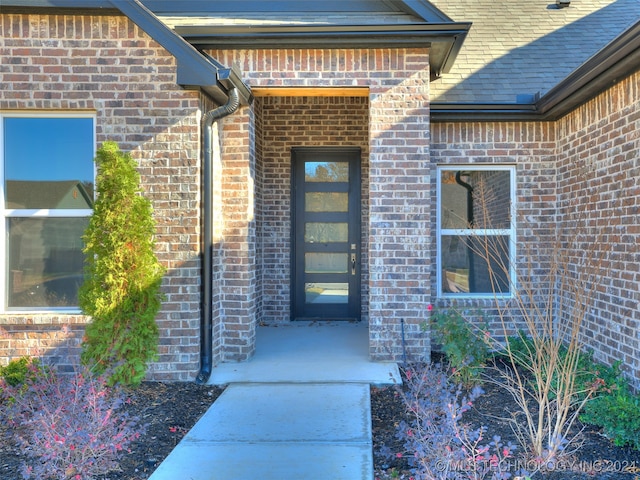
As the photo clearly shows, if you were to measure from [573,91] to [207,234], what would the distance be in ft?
13.6

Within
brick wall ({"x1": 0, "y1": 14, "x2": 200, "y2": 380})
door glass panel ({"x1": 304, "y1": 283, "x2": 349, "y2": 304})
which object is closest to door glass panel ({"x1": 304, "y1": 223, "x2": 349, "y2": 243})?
door glass panel ({"x1": 304, "y1": 283, "x2": 349, "y2": 304})

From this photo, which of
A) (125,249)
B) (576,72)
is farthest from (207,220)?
(576,72)

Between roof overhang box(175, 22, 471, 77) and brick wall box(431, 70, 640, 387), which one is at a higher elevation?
roof overhang box(175, 22, 471, 77)

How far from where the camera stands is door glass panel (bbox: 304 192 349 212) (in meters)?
8.00

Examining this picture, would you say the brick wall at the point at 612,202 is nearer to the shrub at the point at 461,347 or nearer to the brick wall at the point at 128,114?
the shrub at the point at 461,347

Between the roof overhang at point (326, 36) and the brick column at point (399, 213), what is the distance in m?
0.26

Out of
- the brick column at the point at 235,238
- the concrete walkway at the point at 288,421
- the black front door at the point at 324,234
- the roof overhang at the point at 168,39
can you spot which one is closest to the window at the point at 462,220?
the concrete walkway at the point at 288,421

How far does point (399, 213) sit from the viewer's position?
5664 mm

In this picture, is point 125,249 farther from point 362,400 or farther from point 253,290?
point 362,400

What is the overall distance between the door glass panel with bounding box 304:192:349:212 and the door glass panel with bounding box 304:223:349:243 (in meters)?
0.24

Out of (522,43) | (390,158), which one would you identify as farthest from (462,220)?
(522,43)

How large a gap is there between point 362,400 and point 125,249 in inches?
100

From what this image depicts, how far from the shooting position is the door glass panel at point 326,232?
8.00m

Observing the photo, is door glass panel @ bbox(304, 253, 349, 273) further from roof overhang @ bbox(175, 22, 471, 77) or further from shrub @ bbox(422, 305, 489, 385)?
roof overhang @ bbox(175, 22, 471, 77)
